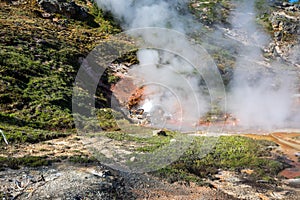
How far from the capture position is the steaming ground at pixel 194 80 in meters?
25.3

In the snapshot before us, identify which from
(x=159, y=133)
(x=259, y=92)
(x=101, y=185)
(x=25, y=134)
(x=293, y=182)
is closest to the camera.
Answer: (x=101, y=185)

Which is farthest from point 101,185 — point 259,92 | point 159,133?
point 259,92

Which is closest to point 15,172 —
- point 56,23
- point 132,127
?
point 132,127

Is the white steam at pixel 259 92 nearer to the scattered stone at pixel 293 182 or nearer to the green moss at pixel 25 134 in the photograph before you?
the scattered stone at pixel 293 182

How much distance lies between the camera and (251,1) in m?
72.2

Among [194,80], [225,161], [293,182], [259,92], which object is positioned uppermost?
[259,92]

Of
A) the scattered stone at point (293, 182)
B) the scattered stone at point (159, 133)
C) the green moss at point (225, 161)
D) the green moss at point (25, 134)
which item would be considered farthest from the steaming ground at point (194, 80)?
the green moss at point (25, 134)

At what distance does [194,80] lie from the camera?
30.1 m

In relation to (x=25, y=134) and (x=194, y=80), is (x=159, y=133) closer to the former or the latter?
(x=25, y=134)

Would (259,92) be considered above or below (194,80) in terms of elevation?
above

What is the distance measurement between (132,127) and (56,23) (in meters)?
22.3

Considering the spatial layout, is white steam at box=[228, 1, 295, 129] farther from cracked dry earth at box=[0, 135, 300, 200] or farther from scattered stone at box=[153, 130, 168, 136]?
cracked dry earth at box=[0, 135, 300, 200]

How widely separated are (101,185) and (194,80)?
777 inches

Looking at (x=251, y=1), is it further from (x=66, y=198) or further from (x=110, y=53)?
(x=66, y=198)
